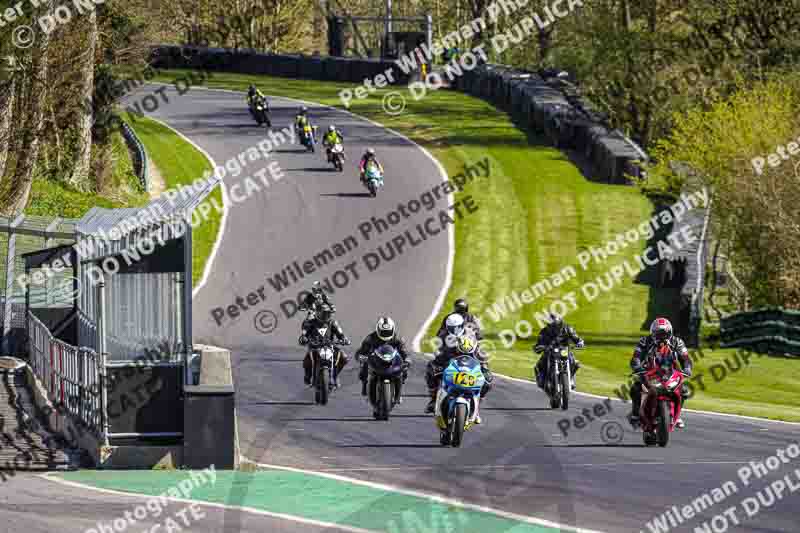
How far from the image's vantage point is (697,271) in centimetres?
3303

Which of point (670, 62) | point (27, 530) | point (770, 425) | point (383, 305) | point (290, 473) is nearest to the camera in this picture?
point (27, 530)

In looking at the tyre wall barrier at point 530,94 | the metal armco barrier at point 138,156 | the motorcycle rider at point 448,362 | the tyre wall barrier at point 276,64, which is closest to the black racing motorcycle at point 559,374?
the motorcycle rider at point 448,362

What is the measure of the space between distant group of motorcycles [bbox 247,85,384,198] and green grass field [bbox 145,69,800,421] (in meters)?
3.01

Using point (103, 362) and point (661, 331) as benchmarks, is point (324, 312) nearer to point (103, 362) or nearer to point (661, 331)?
point (103, 362)

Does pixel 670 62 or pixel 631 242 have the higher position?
pixel 670 62

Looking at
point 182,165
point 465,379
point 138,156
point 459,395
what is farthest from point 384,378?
point 138,156

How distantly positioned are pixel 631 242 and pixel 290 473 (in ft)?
81.2

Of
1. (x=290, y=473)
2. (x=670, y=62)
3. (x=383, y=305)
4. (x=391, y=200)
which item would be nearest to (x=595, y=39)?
(x=670, y=62)

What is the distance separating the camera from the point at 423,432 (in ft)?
60.3

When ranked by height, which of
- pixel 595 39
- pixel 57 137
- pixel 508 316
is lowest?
pixel 508 316

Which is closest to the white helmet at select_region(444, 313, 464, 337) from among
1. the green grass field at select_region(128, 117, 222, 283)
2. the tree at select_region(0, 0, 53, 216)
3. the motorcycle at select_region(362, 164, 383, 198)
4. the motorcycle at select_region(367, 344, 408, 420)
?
the motorcycle at select_region(367, 344, 408, 420)

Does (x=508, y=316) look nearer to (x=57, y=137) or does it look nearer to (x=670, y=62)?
(x=57, y=137)

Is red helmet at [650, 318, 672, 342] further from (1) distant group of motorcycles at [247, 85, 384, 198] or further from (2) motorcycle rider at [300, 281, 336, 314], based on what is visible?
(1) distant group of motorcycles at [247, 85, 384, 198]

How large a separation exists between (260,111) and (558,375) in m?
33.2
